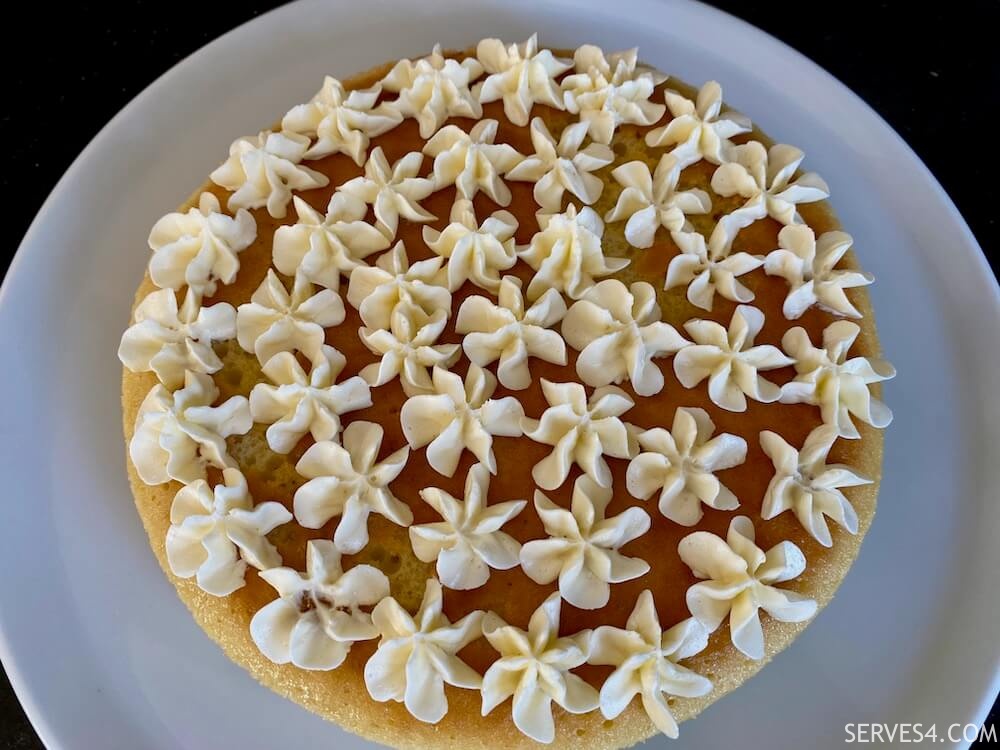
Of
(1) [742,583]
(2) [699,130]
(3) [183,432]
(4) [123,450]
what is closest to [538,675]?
(1) [742,583]

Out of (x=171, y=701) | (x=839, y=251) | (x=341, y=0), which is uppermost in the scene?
(x=341, y=0)

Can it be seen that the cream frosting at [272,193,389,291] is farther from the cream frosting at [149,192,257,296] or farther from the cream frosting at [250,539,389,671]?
the cream frosting at [250,539,389,671]

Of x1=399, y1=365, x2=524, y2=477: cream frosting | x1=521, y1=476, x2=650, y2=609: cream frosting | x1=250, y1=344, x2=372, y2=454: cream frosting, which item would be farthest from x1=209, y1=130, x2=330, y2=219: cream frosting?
x1=521, y1=476, x2=650, y2=609: cream frosting

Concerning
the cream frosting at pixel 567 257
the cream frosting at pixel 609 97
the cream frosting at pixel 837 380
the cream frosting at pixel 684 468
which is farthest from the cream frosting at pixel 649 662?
the cream frosting at pixel 609 97

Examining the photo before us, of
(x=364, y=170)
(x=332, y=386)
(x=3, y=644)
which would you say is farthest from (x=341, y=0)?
(x=3, y=644)

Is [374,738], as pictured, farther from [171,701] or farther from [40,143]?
[40,143]

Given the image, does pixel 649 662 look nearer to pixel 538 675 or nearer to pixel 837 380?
pixel 538 675
